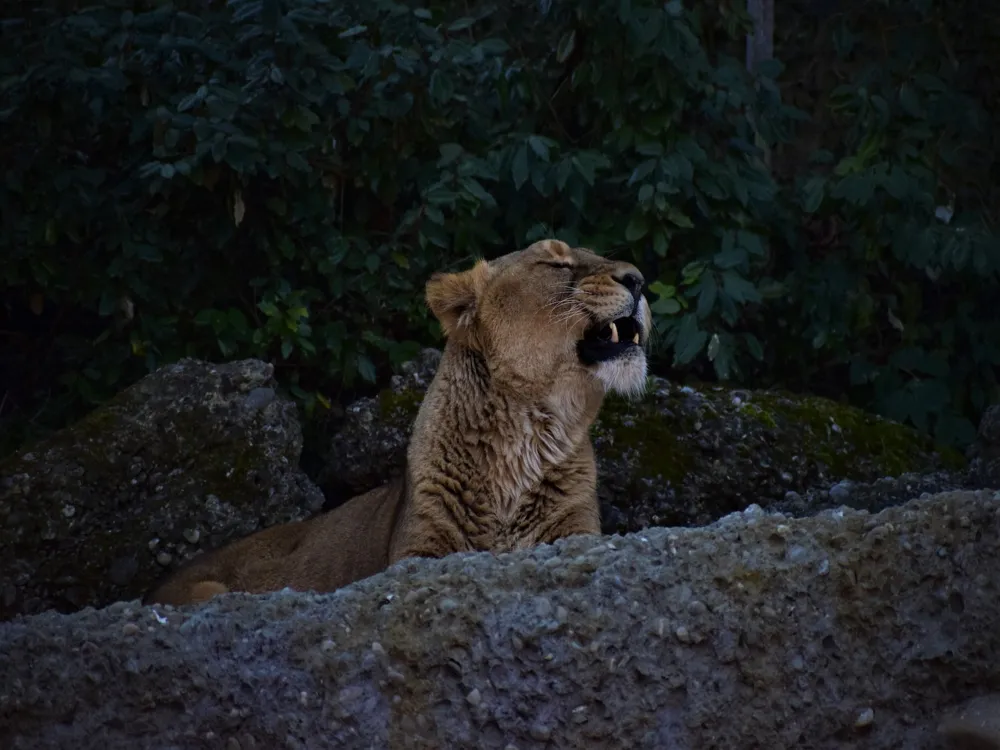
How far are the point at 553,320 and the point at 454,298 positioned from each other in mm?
338

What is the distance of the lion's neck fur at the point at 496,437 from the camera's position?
4.93m

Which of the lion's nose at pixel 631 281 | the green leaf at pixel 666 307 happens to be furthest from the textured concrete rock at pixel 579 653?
the green leaf at pixel 666 307

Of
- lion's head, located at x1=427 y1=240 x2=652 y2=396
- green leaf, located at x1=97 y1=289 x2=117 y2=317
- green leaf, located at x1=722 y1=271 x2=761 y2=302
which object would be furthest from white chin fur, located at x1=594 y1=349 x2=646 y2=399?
green leaf, located at x1=97 y1=289 x2=117 y2=317

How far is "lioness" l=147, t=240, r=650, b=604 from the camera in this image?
4902 millimetres

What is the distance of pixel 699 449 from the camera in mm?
6426

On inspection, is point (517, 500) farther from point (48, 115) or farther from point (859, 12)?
point (859, 12)

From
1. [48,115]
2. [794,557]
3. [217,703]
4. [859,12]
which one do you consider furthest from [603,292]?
[859,12]

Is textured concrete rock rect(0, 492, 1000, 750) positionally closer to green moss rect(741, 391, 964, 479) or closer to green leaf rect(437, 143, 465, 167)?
green moss rect(741, 391, 964, 479)

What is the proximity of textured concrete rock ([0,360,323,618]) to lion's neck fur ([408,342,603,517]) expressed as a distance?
1.40 meters

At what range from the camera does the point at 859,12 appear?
7969 millimetres

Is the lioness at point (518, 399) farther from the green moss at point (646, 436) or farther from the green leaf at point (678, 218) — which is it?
the green leaf at point (678, 218)

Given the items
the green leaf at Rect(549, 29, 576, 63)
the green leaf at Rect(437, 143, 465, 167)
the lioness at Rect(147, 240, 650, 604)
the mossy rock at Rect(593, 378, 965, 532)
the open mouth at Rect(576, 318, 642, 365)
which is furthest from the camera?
the green leaf at Rect(549, 29, 576, 63)

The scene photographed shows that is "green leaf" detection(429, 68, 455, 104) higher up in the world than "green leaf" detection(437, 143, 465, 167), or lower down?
higher up

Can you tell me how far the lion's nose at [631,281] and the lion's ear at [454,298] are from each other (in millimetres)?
468
